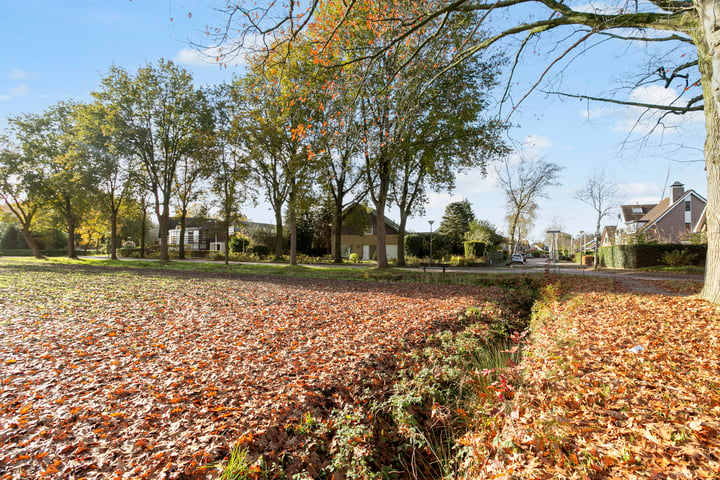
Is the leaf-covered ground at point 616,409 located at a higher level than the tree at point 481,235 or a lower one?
lower

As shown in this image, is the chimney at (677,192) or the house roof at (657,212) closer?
the chimney at (677,192)

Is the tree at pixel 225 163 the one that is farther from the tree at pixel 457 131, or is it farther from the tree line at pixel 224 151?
the tree at pixel 457 131

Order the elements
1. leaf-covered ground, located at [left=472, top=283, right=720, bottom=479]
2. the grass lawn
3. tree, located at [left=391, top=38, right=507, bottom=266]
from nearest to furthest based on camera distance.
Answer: leaf-covered ground, located at [left=472, top=283, right=720, bottom=479], the grass lawn, tree, located at [left=391, top=38, right=507, bottom=266]

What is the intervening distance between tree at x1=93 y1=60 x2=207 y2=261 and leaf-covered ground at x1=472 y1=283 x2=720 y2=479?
24.7 m

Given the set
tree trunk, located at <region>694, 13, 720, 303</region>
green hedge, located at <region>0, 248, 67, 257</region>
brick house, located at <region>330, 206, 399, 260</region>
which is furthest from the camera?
green hedge, located at <region>0, 248, 67, 257</region>

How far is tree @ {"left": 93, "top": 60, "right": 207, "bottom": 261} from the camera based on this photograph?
2395 centimetres

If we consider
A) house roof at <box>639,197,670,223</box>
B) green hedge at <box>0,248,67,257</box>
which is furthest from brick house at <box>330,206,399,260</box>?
green hedge at <box>0,248,67,257</box>

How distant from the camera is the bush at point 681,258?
21328 mm

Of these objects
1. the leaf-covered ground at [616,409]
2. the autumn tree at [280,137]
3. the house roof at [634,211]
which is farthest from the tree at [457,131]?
the house roof at [634,211]

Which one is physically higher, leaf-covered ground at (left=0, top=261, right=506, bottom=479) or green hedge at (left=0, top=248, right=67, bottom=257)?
green hedge at (left=0, top=248, right=67, bottom=257)

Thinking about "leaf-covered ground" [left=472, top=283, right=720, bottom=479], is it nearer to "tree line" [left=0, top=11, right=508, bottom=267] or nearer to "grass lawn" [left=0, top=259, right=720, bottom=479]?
"grass lawn" [left=0, top=259, right=720, bottom=479]

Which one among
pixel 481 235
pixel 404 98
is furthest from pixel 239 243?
pixel 404 98

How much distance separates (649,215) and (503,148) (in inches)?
1664

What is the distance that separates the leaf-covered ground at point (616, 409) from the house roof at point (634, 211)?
185 feet
